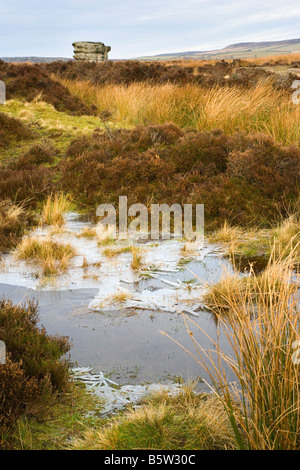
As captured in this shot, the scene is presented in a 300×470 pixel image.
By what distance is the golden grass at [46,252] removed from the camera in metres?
6.12

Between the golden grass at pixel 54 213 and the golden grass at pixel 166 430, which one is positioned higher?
the golden grass at pixel 54 213

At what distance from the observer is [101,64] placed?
2012 cm

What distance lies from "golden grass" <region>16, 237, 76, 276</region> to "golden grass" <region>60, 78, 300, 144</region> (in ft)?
17.0

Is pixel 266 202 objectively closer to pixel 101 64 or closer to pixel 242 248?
pixel 242 248

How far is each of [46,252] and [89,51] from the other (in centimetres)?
2656

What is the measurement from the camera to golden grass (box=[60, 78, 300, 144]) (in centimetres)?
1034

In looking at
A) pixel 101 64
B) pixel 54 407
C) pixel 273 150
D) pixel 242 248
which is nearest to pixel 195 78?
pixel 101 64

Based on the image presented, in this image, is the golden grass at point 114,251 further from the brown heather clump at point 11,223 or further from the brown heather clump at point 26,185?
the brown heather clump at point 26,185

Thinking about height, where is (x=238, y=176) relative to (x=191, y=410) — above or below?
above

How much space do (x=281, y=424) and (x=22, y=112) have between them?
1216 cm

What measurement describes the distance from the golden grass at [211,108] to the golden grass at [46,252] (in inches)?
203

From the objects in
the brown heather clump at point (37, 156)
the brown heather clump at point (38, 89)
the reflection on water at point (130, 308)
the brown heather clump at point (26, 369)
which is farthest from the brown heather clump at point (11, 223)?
the brown heather clump at point (38, 89)

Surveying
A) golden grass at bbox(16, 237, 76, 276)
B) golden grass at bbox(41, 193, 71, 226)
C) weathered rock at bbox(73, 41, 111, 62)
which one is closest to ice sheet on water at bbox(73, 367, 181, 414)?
golden grass at bbox(16, 237, 76, 276)

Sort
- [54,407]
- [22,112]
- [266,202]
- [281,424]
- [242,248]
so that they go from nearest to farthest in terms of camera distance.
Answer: [281,424] < [54,407] < [242,248] < [266,202] < [22,112]
